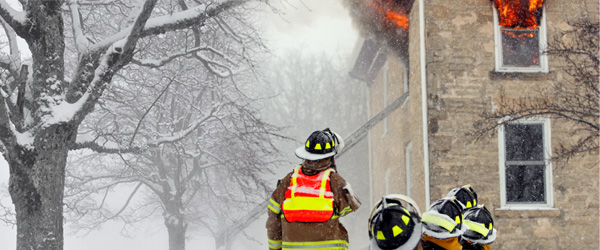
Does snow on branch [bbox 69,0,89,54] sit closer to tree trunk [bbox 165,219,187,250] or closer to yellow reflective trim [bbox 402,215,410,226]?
yellow reflective trim [bbox 402,215,410,226]

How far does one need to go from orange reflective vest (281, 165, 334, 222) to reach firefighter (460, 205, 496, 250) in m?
0.90

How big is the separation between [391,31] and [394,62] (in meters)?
1.21

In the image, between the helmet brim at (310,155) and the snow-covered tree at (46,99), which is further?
the snow-covered tree at (46,99)

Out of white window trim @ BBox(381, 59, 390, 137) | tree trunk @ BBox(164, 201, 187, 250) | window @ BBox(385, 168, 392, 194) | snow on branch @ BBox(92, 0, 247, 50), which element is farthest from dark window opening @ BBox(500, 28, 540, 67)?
tree trunk @ BBox(164, 201, 187, 250)

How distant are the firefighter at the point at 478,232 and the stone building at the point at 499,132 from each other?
6151 mm

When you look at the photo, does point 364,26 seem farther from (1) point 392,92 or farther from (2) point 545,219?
(2) point 545,219

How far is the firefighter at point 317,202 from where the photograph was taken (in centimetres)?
411

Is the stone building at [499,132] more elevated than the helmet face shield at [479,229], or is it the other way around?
the stone building at [499,132]

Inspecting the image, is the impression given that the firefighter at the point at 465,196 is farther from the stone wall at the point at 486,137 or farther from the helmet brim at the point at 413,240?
the stone wall at the point at 486,137

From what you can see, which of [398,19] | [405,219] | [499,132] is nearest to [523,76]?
[499,132]

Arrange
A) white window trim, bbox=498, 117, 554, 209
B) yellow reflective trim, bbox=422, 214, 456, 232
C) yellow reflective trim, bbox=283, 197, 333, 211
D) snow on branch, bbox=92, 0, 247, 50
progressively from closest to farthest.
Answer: yellow reflective trim, bbox=422, 214, 456, 232
yellow reflective trim, bbox=283, 197, 333, 211
snow on branch, bbox=92, 0, 247, 50
white window trim, bbox=498, 117, 554, 209

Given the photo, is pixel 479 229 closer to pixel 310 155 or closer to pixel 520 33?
pixel 310 155

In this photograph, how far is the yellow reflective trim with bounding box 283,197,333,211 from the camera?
4.10 metres

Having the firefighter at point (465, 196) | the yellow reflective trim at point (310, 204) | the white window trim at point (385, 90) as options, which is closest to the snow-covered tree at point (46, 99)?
the yellow reflective trim at point (310, 204)
